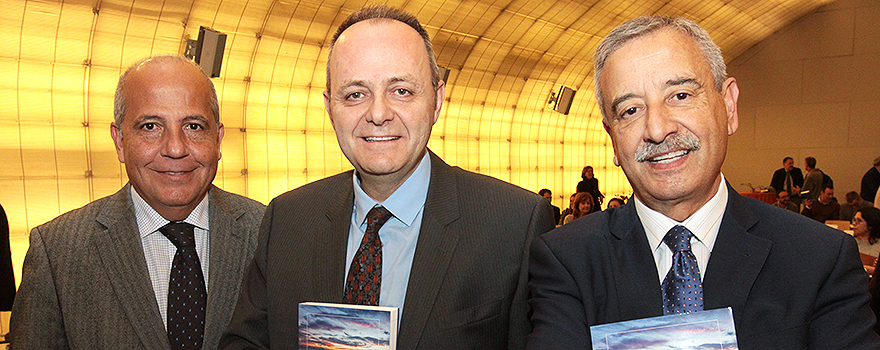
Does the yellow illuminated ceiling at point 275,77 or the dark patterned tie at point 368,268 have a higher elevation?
the yellow illuminated ceiling at point 275,77

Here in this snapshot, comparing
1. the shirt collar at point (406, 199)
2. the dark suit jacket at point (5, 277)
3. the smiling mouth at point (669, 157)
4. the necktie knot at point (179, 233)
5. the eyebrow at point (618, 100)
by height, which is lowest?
the dark suit jacket at point (5, 277)

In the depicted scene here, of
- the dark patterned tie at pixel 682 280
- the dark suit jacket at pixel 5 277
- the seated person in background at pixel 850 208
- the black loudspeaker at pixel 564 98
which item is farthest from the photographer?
the black loudspeaker at pixel 564 98

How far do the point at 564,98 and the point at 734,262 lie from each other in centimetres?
1792

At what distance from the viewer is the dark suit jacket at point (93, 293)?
7.44 ft

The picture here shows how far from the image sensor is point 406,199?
2.07m

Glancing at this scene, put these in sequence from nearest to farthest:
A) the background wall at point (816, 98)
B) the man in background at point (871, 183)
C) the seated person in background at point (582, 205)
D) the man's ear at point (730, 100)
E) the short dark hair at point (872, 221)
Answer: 1. the man's ear at point (730, 100)
2. the short dark hair at point (872, 221)
3. the seated person in background at point (582, 205)
4. the man in background at point (871, 183)
5. the background wall at point (816, 98)

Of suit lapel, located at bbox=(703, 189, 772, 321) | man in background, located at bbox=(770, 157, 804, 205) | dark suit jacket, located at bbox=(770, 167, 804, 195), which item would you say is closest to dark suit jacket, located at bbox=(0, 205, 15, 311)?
suit lapel, located at bbox=(703, 189, 772, 321)

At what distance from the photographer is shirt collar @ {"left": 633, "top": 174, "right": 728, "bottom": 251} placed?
1.78 metres

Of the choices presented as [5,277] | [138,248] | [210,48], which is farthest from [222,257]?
[210,48]

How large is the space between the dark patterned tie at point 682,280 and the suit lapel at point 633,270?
0.03 metres

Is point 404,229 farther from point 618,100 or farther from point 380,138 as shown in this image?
point 618,100

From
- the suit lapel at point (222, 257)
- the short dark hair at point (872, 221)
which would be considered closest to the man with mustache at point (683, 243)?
the suit lapel at point (222, 257)

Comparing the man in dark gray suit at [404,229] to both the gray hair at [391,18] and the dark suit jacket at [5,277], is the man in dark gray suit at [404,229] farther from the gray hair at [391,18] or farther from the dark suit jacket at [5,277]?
the dark suit jacket at [5,277]

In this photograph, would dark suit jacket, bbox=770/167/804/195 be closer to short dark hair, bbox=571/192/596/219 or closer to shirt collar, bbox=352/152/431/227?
short dark hair, bbox=571/192/596/219
